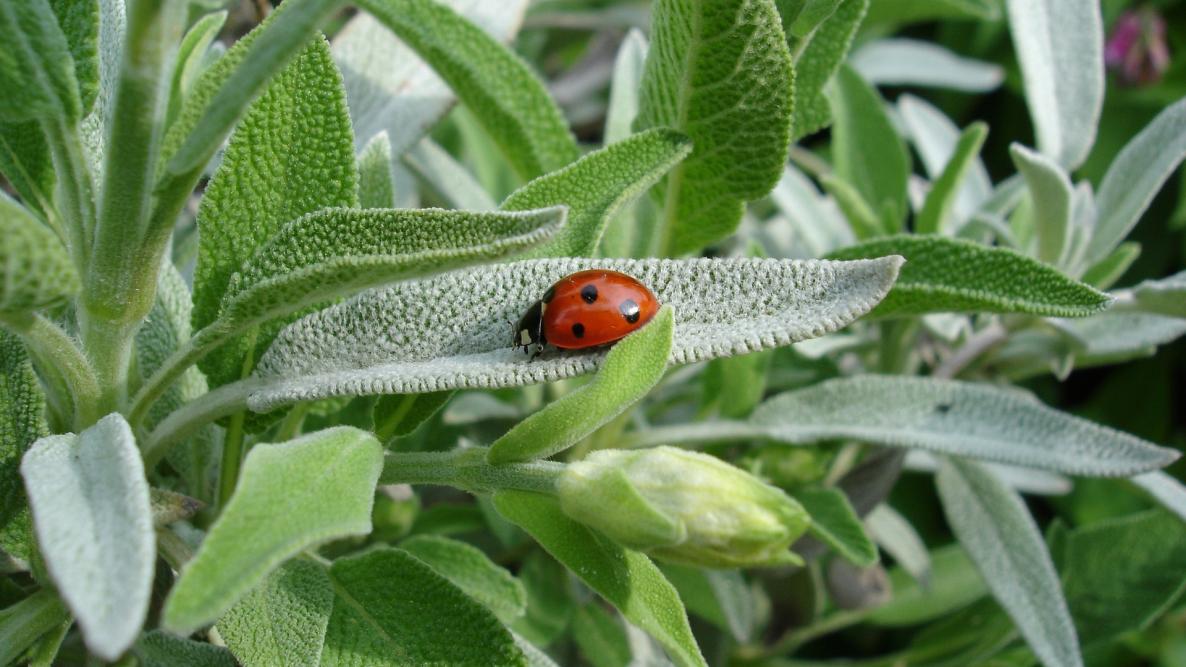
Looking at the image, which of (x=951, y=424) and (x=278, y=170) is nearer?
(x=278, y=170)

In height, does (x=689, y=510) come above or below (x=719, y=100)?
below

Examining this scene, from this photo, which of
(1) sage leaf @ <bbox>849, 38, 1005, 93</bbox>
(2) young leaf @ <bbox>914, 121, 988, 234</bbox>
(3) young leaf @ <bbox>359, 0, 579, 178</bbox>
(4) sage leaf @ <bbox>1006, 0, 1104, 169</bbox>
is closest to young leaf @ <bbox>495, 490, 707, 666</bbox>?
(3) young leaf @ <bbox>359, 0, 579, 178</bbox>

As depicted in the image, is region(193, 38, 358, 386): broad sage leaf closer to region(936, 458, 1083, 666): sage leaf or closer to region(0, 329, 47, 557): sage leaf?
region(0, 329, 47, 557): sage leaf

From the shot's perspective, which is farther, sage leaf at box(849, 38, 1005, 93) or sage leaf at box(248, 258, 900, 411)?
sage leaf at box(849, 38, 1005, 93)

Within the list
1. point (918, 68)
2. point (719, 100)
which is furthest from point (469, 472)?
point (918, 68)

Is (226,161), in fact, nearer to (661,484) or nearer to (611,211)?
(611,211)

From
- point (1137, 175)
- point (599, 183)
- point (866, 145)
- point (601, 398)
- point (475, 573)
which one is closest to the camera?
point (601, 398)

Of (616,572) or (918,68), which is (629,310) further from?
(918,68)
